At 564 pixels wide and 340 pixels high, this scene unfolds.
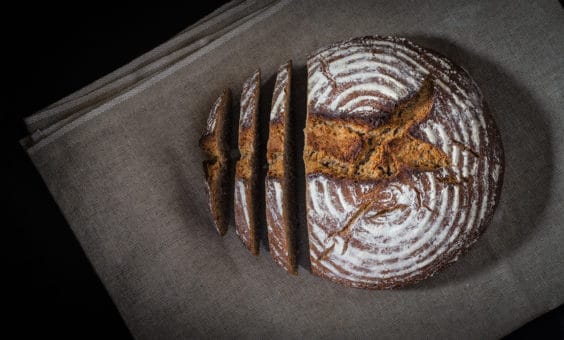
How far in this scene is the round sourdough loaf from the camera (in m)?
1.27

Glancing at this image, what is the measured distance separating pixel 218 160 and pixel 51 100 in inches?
38.2

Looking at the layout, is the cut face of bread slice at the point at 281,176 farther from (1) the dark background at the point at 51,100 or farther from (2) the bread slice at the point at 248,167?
(1) the dark background at the point at 51,100

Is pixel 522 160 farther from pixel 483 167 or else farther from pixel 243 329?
pixel 243 329

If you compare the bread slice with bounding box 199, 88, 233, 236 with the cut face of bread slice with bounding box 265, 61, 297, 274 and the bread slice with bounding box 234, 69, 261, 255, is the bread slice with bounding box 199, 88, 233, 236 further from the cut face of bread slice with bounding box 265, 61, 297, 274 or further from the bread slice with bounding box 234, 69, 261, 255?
the cut face of bread slice with bounding box 265, 61, 297, 274

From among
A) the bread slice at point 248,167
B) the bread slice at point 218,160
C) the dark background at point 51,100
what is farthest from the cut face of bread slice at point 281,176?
the dark background at point 51,100

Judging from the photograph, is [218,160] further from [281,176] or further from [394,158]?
[394,158]

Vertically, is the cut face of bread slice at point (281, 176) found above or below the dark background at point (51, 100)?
below

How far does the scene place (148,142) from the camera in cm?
171

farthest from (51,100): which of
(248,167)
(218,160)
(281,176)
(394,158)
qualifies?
(394,158)

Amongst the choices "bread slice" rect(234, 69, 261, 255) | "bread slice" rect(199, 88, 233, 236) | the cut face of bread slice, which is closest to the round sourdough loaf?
the cut face of bread slice

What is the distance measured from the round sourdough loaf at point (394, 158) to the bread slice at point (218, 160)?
1.20 ft

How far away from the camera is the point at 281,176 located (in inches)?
54.1

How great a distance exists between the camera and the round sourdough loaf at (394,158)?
1269mm

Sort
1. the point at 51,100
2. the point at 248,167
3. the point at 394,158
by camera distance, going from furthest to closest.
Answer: the point at 51,100, the point at 248,167, the point at 394,158
